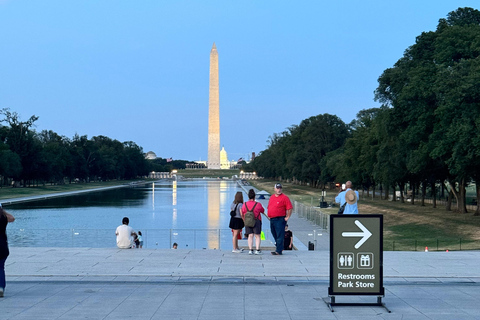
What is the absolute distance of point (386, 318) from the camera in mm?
8570

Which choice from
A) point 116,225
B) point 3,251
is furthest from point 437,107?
point 3,251

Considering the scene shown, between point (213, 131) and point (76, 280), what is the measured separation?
140 m

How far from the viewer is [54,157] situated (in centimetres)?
9925

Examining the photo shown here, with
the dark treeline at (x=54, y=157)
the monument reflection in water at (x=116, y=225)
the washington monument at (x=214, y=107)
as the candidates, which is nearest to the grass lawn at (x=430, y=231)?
the monument reflection in water at (x=116, y=225)

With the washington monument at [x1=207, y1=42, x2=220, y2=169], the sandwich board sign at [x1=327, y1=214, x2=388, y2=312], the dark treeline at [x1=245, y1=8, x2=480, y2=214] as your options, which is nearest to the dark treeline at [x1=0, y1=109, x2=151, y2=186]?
the washington monument at [x1=207, y1=42, x2=220, y2=169]

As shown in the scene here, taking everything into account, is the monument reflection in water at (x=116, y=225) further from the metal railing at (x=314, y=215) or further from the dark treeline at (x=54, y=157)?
the dark treeline at (x=54, y=157)

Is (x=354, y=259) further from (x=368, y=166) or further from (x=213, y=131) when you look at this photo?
(x=213, y=131)

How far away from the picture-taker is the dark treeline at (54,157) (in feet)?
296

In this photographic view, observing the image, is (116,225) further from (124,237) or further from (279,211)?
(279,211)

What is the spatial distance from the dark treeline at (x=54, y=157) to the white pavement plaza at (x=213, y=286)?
6836cm

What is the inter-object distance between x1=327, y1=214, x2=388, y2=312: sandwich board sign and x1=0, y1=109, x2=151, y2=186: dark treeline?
242 feet

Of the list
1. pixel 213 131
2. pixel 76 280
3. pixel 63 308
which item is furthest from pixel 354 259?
pixel 213 131

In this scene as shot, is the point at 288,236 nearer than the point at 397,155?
Yes

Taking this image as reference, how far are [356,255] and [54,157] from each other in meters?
95.0
